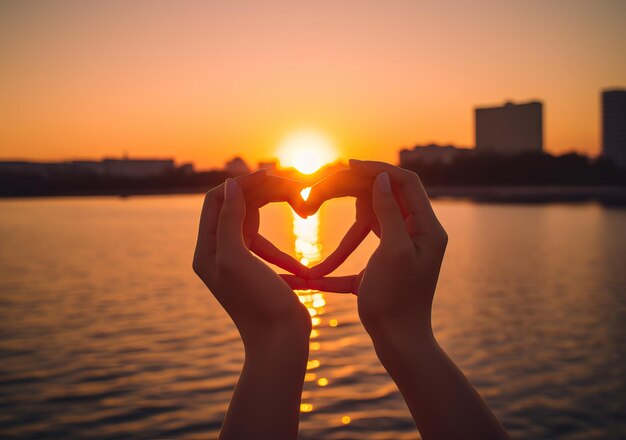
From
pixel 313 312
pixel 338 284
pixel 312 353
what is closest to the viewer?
pixel 338 284

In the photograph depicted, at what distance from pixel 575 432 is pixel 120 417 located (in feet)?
16.6

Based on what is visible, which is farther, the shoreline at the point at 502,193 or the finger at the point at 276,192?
the shoreline at the point at 502,193

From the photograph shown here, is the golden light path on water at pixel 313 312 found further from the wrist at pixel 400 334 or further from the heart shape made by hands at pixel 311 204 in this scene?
the wrist at pixel 400 334

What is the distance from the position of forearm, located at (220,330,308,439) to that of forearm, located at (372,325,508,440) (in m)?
0.28

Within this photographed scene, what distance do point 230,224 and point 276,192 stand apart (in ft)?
0.67

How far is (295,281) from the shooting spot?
2160 millimetres

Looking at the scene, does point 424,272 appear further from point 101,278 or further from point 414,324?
point 101,278

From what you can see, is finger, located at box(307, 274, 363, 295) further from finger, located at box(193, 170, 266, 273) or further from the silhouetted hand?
finger, located at box(193, 170, 266, 273)

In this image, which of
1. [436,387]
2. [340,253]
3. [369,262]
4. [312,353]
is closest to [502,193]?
[312,353]

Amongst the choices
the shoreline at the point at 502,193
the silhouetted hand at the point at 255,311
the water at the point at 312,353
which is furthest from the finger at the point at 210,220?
the shoreline at the point at 502,193

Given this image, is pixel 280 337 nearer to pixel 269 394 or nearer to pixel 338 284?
pixel 269 394

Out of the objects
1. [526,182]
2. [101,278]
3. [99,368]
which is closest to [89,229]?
[101,278]

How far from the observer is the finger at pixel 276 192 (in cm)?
201

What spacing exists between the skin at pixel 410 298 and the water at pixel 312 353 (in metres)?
4.91
